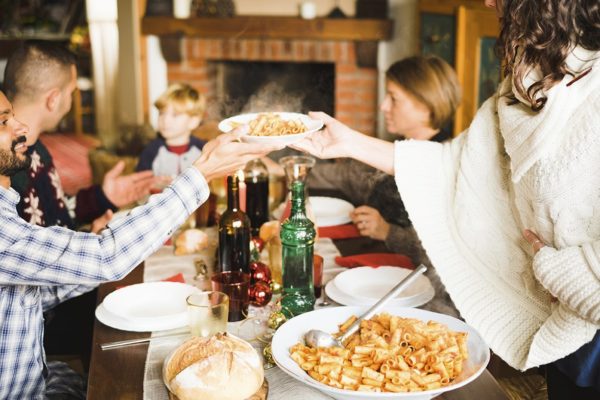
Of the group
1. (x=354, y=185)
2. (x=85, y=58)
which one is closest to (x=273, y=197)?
(x=354, y=185)

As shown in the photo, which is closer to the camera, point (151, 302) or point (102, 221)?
point (151, 302)

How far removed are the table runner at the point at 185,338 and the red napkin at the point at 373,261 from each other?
0.03m

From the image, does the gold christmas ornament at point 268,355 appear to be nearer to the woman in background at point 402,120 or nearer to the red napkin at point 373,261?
the red napkin at point 373,261

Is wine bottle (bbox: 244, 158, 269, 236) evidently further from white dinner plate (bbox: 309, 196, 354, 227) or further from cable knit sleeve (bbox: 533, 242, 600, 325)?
cable knit sleeve (bbox: 533, 242, 600, 325)

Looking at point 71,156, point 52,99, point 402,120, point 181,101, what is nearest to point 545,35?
point 402,120

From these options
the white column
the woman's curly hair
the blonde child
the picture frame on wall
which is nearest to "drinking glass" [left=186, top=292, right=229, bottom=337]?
the woman's curly hair

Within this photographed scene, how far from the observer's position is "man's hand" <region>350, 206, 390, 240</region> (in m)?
2.04

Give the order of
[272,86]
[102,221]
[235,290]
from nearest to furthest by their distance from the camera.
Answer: [235,290]
[102,221]
[272,86]

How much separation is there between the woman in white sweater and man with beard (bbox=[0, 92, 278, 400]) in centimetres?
42

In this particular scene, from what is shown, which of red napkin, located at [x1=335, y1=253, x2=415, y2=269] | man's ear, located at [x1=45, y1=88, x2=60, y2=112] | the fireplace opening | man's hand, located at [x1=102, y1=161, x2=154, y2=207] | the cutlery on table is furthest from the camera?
the fireplace opening

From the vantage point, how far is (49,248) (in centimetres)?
131

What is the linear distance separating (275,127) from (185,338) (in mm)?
506

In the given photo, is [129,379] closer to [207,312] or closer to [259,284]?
[207,312]

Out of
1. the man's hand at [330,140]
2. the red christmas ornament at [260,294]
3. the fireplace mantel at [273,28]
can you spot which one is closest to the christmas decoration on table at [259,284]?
the red christmas ornament at [260,294]
